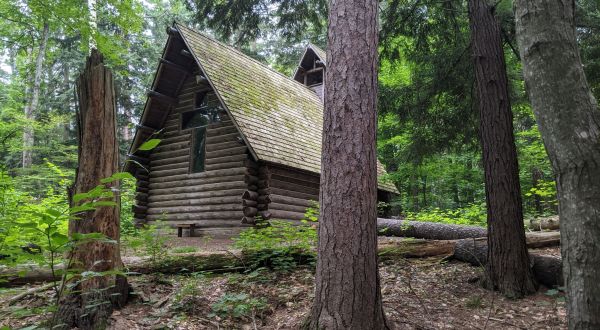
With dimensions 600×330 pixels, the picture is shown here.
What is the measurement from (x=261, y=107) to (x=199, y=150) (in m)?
2.46

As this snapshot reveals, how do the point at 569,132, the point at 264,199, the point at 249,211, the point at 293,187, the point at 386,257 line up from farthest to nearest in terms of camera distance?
the point at 293,187 < the point at 264,199 < the point at 249,211 < the point at 386,257 < the point at 569,132

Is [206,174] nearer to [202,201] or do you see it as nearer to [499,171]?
[202,201]

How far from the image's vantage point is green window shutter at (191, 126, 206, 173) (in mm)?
12969

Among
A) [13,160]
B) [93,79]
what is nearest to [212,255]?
[93,79]

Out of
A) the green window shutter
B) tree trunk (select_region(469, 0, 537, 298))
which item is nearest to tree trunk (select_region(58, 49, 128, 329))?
tree trunk (select_region(469, 0, 537, 298))

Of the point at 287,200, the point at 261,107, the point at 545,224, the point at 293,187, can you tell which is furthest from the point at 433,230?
the point at 261,107

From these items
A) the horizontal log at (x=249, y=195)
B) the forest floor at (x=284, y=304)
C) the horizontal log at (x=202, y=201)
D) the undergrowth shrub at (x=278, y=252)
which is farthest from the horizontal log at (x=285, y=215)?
the forest floor at (x=284, y=304)

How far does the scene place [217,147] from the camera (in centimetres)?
1249

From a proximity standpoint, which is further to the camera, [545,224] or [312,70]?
[312,70]

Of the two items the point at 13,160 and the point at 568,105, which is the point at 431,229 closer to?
the point at 568,105

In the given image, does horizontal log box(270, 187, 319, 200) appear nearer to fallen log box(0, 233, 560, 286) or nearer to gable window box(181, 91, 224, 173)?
gable window box(181, 91, 224, 173)

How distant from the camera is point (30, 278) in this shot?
4.98 m

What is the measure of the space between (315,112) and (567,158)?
1539 centimetres

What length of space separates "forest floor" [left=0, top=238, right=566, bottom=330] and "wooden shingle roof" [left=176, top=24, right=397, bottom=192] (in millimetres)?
5781
